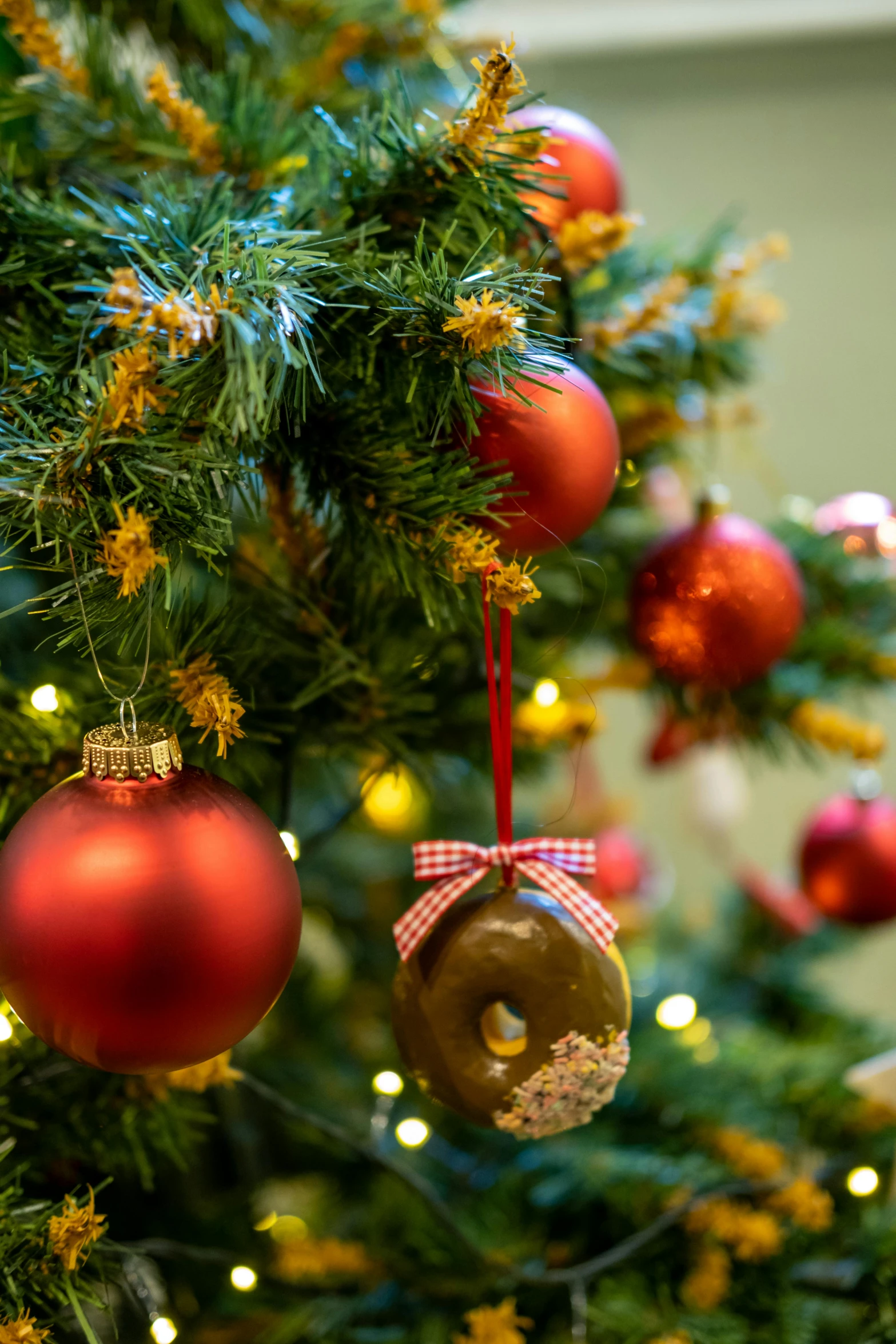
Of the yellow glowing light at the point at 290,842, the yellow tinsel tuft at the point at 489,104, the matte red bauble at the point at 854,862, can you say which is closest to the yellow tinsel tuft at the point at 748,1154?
the matte red bauble at the point at 854,862

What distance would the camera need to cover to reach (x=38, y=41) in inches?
17.8

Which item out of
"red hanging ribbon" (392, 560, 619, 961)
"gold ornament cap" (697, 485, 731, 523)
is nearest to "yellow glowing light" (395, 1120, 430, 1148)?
"red hanging ribbon" (392, 560, 619, 961)

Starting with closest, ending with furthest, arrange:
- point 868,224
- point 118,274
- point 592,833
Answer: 1. point 118,274
2. point 592,833
3. point 868,224

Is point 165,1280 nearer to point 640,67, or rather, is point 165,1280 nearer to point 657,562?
point 657,562

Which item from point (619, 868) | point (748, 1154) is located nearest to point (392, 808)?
point (619, 868)

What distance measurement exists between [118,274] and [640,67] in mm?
1225

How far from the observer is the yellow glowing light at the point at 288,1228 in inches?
24.7

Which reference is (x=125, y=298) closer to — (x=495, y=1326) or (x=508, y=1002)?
(x=508, y=1002)

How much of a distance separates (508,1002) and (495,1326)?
0.20 metres

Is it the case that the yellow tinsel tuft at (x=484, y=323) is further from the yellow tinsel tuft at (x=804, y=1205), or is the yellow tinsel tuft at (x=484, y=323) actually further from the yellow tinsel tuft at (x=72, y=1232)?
the yellow tinsel tuft at (x=804, y=1205)

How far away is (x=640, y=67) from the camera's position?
4.17ft

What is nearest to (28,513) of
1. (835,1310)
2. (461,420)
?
(461,420)

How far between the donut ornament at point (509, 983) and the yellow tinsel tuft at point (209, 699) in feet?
0.32

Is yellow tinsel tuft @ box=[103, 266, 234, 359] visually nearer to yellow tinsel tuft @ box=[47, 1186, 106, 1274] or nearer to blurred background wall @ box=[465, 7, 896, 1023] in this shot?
yellow tinsel tuft @ box=[47, 1186, 106, 1274]
